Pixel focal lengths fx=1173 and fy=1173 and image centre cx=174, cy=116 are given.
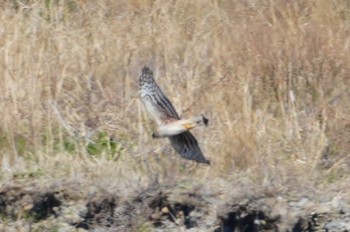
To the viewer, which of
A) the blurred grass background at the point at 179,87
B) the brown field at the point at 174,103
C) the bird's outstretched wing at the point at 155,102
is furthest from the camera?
the blurred grass background at the point at 179,87

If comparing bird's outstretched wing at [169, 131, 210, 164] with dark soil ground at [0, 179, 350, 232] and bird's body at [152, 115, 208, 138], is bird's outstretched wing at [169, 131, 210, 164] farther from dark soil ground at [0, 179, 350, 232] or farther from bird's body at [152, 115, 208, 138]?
dark soil ground at [0, 179, 350, 232]

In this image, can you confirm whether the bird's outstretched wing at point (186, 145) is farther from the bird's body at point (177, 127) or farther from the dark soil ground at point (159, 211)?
the dark soil ground at point (159, 211)

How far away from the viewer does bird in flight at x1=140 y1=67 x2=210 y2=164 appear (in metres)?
5.29

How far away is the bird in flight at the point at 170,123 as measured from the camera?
529 centimetres

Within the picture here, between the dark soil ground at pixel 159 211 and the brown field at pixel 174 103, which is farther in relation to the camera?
the brown field at pixel 174 103

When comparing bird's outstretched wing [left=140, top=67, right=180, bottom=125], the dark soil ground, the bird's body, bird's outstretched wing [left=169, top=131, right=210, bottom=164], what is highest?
bird's outstretched wing [left=140, top=67, right=180, bottom=125]

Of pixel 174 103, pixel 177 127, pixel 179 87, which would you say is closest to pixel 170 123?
pixel 177 127

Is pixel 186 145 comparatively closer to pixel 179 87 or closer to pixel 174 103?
pixel 174 103

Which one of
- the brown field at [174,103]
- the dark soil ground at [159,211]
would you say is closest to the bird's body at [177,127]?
the brown field at [174,103]

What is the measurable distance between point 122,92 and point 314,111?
1034 millimetres

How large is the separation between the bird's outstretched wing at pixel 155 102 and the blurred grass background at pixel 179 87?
0.21 metres

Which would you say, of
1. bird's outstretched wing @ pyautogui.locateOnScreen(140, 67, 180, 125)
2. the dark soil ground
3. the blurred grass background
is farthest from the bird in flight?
the dark soil ground

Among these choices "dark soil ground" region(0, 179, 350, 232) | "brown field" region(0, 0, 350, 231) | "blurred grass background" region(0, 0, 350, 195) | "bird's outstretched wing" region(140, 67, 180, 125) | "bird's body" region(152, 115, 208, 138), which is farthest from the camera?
"blurred grass background" region(0, 0, 350, 195)

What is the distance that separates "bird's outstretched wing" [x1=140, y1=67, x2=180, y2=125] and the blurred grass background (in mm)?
206
